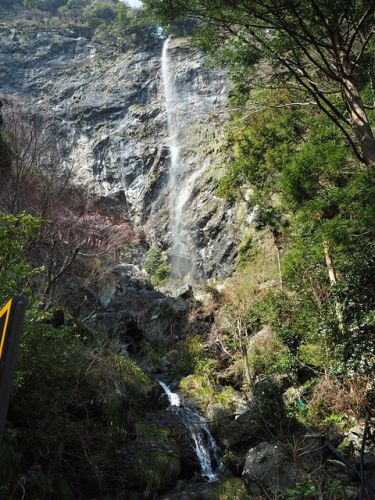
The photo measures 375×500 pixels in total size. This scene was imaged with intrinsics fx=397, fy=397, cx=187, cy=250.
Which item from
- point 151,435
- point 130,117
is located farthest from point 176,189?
point 151,435

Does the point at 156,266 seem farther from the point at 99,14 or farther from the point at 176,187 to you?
the point at 99,14

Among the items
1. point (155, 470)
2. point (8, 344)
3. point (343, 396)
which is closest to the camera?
point (8, 344)

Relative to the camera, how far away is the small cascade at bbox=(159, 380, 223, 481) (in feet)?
29.5

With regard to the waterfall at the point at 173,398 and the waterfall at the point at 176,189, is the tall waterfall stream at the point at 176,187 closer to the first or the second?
the waterfall at the point at 176,189

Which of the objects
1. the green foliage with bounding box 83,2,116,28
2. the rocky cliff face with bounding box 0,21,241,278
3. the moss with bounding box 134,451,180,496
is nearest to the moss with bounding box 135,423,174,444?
the moss with bounding box 134,451,180,496

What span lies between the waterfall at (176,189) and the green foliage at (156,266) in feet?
2.04

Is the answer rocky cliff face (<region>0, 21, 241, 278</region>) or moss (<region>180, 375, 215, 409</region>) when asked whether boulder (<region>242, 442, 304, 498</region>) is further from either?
rocky cliff face (<region>0, 21, 241, 278</region>)

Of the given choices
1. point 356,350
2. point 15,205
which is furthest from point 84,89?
point 356,350

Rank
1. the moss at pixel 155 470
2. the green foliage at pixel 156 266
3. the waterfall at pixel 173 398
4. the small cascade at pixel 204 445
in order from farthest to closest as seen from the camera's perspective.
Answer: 1. the green foliage at pixel 156 266
2. the waterfall at pixel 173 398
3. the small cascade at pixel 204 445
4. the moss at pixel 155 470

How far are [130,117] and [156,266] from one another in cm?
1506

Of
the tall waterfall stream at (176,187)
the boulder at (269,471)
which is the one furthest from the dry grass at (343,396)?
the tall waterfall stream at (176,187)

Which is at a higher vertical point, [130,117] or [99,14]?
[99,14]

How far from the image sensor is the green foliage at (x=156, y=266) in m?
26.0

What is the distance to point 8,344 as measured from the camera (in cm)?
144
